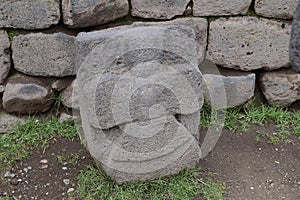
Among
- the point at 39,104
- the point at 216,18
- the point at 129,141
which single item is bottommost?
the point at 39,104

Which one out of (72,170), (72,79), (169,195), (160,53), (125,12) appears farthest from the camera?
(72,79)

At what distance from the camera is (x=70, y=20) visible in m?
2.59

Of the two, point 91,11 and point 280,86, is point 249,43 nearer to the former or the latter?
point 280,86

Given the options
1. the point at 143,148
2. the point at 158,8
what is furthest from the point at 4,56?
the point at 143,148

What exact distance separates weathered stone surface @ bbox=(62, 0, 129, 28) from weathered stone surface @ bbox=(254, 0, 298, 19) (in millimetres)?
781

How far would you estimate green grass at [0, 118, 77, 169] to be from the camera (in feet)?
8.60

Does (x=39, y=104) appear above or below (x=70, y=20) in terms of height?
below

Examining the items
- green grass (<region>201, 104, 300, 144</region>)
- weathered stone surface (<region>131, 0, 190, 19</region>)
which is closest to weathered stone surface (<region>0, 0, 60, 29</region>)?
weathered stone surface (<region>131, 0, 190, 19</region>)

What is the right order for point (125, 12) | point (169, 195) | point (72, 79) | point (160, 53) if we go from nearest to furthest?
point (160, 53)
point (169, 195)
point (125, 12)
point (72, 79)

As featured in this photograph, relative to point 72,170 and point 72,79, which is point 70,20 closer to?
point 72,79

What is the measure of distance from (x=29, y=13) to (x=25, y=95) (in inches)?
19.3

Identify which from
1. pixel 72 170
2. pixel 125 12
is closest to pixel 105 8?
pixel 125 12

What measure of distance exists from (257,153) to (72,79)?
118 cm

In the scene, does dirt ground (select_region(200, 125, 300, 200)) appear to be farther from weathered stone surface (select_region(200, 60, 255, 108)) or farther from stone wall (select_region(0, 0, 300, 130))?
stone wall (select_region(0, 0, 300, 130))
